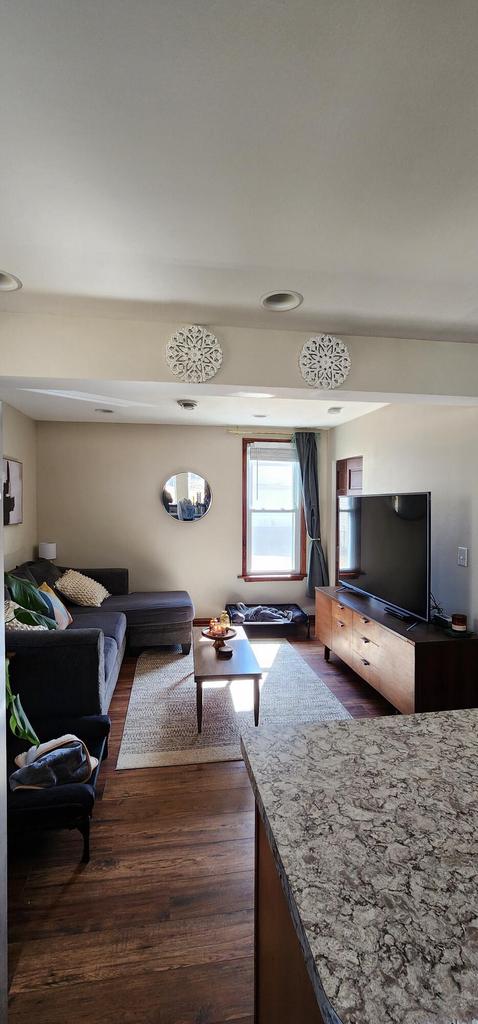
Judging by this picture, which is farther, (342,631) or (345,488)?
(345,488)

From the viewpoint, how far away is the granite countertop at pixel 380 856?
0.53m

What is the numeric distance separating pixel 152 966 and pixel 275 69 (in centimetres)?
250

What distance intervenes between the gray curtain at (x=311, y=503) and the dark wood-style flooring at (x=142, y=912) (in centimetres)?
328

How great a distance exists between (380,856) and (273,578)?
4.72m

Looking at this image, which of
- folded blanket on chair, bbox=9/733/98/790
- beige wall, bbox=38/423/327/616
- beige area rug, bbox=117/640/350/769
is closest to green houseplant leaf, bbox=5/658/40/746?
folded blanket on chair, bbox=9/733/98/790

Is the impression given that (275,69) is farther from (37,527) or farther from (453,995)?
(37,527)

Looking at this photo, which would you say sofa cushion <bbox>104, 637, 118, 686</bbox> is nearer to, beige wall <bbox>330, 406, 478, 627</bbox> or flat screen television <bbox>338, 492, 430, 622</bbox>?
flat screen television <bbox>338, 492, 430, 622</bbox>

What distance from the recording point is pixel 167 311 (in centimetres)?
209

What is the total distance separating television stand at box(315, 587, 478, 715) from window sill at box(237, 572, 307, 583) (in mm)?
2074

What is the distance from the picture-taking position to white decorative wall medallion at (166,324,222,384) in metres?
2.17

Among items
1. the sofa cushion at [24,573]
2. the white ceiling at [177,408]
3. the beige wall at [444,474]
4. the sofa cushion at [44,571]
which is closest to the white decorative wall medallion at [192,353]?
the white ceiling at [177,408]

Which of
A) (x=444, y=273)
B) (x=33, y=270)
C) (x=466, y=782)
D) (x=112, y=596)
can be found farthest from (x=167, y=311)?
(x=112, y=596)

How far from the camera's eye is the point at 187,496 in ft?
17.1

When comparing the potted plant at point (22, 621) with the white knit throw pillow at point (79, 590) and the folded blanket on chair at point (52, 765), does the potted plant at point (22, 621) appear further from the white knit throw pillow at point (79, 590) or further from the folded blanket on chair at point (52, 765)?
the white knit throw pillow at point (79, 590)
